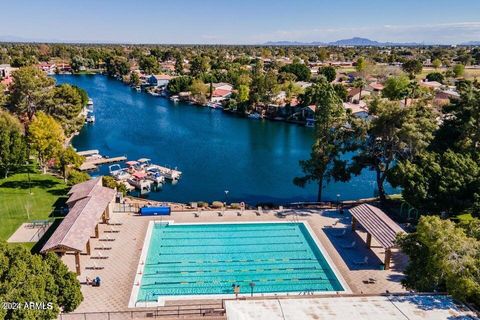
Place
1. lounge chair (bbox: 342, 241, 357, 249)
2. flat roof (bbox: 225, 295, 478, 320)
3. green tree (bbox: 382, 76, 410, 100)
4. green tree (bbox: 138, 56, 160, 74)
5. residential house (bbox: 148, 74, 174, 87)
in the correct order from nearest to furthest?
flat roof (bbox: 225, 295, 478, 320), lounge chair (bbox: 342, 241, 357, 249), green tree (bbox: 382, 76, 410, 100), residential house (bbox: 148, 74, 174, 87), green tree (bbox: 138, 56, 160, 74)

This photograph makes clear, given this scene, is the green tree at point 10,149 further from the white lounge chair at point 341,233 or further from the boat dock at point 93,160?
the white lounge chair at point 341,233

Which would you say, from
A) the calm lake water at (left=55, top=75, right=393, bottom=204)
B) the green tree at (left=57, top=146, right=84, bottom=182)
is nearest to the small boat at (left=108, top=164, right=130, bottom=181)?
the calm lake water at (left=55, top=75, right=393, bottom=204)

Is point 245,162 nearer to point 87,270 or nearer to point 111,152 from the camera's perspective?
point 111,152

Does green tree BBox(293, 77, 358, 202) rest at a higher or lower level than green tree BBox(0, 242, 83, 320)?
higher

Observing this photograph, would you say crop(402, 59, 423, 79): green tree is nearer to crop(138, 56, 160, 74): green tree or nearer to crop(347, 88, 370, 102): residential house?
crop(347, 88, 370, 102): residential house

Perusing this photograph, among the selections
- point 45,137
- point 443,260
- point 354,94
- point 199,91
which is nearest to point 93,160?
point 45,137

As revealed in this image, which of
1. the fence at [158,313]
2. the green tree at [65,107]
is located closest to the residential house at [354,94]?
the green tree at [65,107]
